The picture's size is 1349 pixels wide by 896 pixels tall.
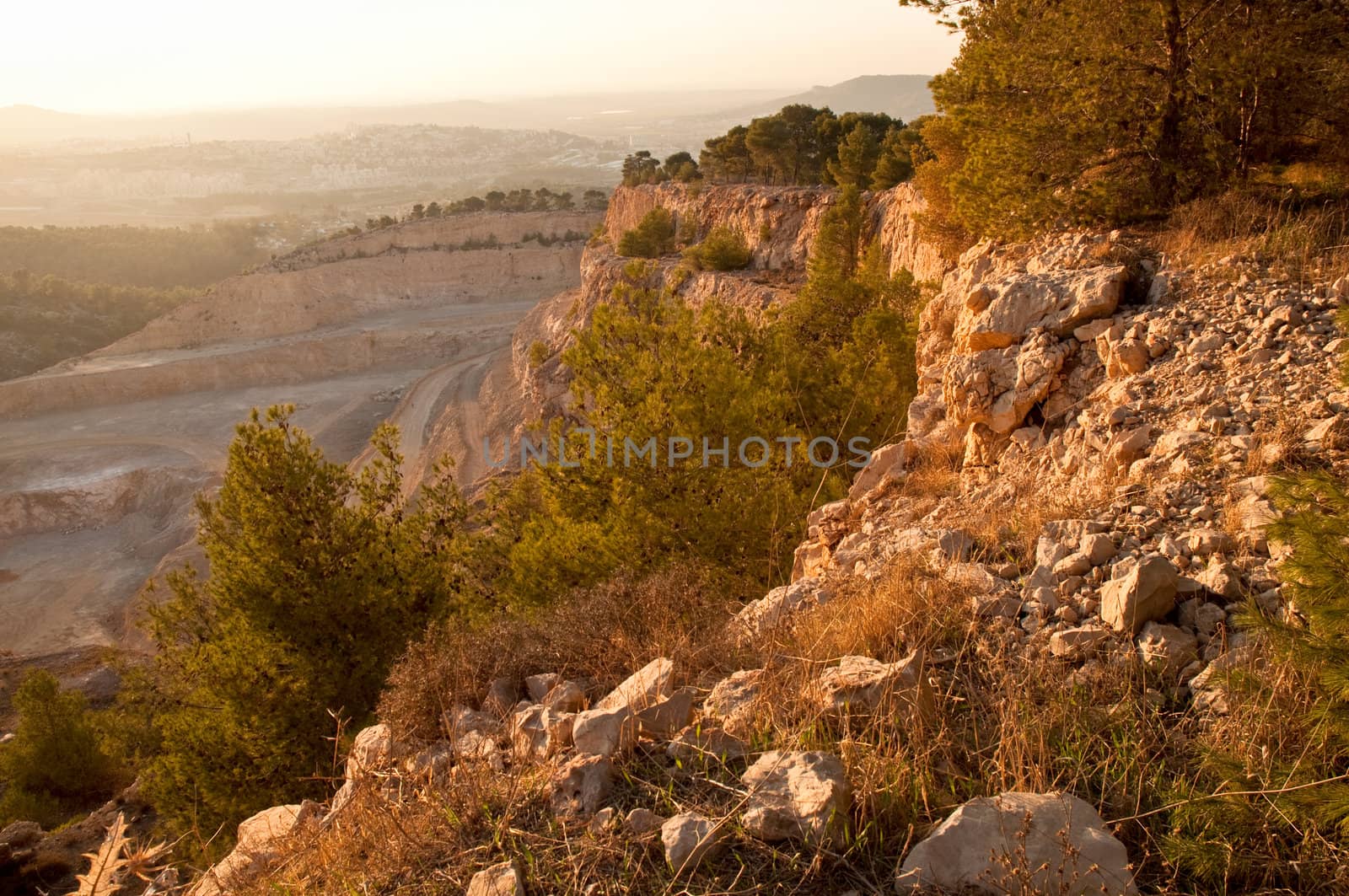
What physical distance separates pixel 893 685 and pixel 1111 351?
4250mm

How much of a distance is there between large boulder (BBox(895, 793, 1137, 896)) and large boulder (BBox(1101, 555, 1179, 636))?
1.12 m

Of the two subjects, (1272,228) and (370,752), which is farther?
(1272,228)

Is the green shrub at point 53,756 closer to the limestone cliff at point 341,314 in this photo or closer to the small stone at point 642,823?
the small stone at point 642,823

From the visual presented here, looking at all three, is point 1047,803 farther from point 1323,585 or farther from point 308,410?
point 308,410

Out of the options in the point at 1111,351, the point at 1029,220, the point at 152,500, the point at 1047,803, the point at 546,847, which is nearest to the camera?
the point at 1047,803

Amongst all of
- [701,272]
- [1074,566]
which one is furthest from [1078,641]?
[701,272]

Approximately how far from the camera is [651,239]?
34.4 metres

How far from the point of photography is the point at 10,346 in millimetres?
48750

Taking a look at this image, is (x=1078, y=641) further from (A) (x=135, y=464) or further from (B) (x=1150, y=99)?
(A) (x=135, y=464)

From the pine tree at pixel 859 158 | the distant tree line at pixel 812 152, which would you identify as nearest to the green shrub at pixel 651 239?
the distant tree line at pixel 812 152

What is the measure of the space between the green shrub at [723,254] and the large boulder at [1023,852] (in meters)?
26.6

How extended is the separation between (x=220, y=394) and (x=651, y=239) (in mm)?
27854

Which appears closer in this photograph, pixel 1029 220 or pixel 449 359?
pixel 1029 220

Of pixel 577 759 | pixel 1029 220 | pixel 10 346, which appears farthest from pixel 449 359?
pixel 577 759
